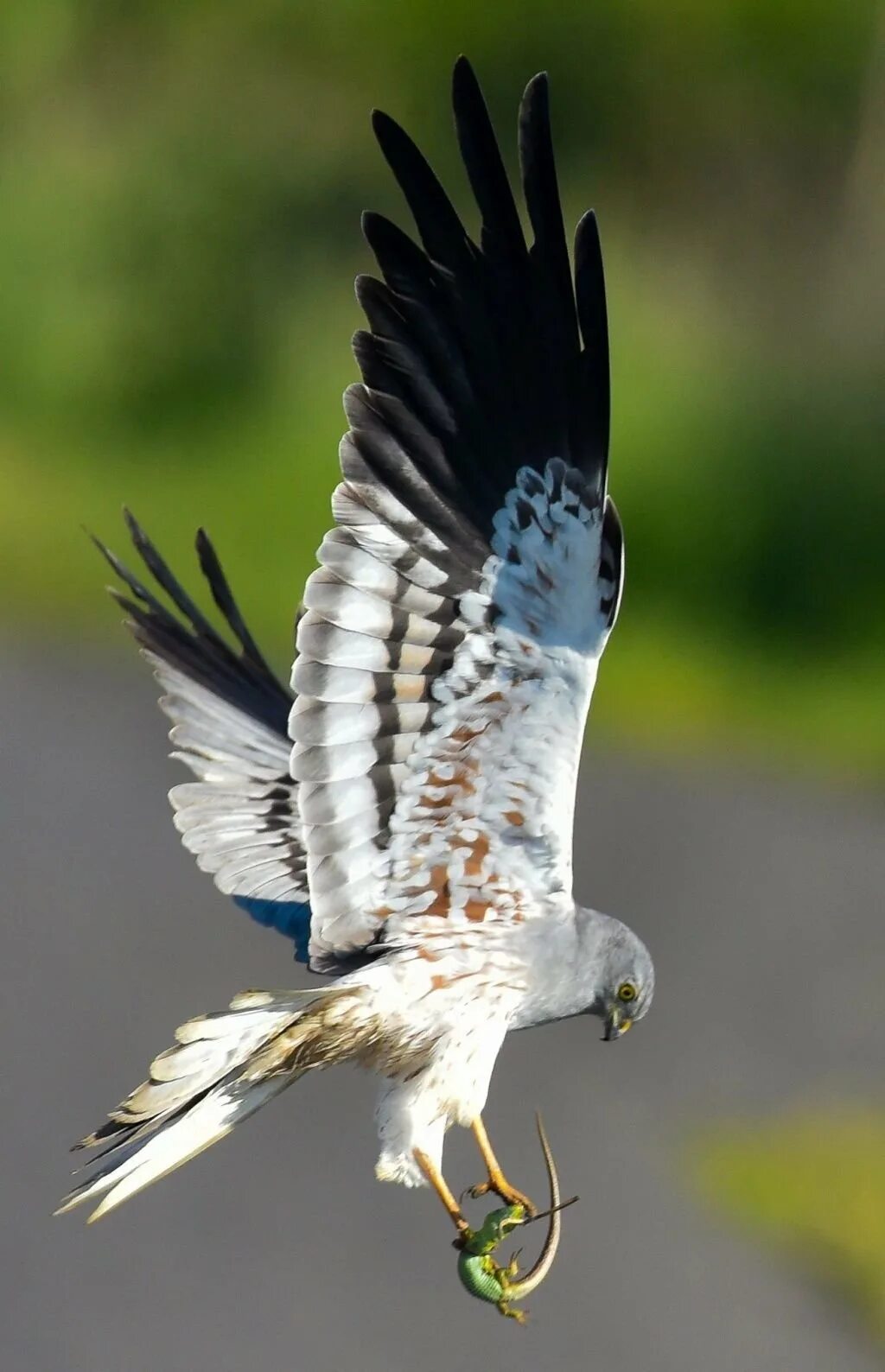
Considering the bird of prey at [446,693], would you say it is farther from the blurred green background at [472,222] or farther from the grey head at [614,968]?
the blurred green background at [472,222]

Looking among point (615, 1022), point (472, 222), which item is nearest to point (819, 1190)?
point (615, 1022)

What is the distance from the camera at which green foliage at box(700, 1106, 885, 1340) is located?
19.3ft

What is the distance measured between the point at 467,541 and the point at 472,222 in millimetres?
6354

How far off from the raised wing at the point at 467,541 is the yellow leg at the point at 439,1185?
0.55 meters

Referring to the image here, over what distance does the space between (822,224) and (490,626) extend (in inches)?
301

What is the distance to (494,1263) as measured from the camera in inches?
137

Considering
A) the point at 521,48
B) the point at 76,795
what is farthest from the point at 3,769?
the point at 521,48

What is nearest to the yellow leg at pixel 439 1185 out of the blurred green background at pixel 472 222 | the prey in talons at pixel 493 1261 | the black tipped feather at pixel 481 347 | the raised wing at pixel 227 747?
the prey in talons at pixel 493 1261

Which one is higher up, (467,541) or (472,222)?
(472,222)

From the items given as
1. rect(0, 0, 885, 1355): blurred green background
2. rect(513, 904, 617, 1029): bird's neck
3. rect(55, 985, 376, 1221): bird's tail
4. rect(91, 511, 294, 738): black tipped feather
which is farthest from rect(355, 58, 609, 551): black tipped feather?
rect(0, 0, 885, 1355): blurred green background

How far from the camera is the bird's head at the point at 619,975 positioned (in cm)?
347

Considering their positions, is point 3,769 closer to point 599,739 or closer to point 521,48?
point 599,739

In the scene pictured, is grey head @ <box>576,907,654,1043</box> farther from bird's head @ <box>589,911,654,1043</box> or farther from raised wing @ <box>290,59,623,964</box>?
raised wing @ <box>290,59,623,964</box>

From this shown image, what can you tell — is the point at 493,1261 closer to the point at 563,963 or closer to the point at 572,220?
the point at 563,963
